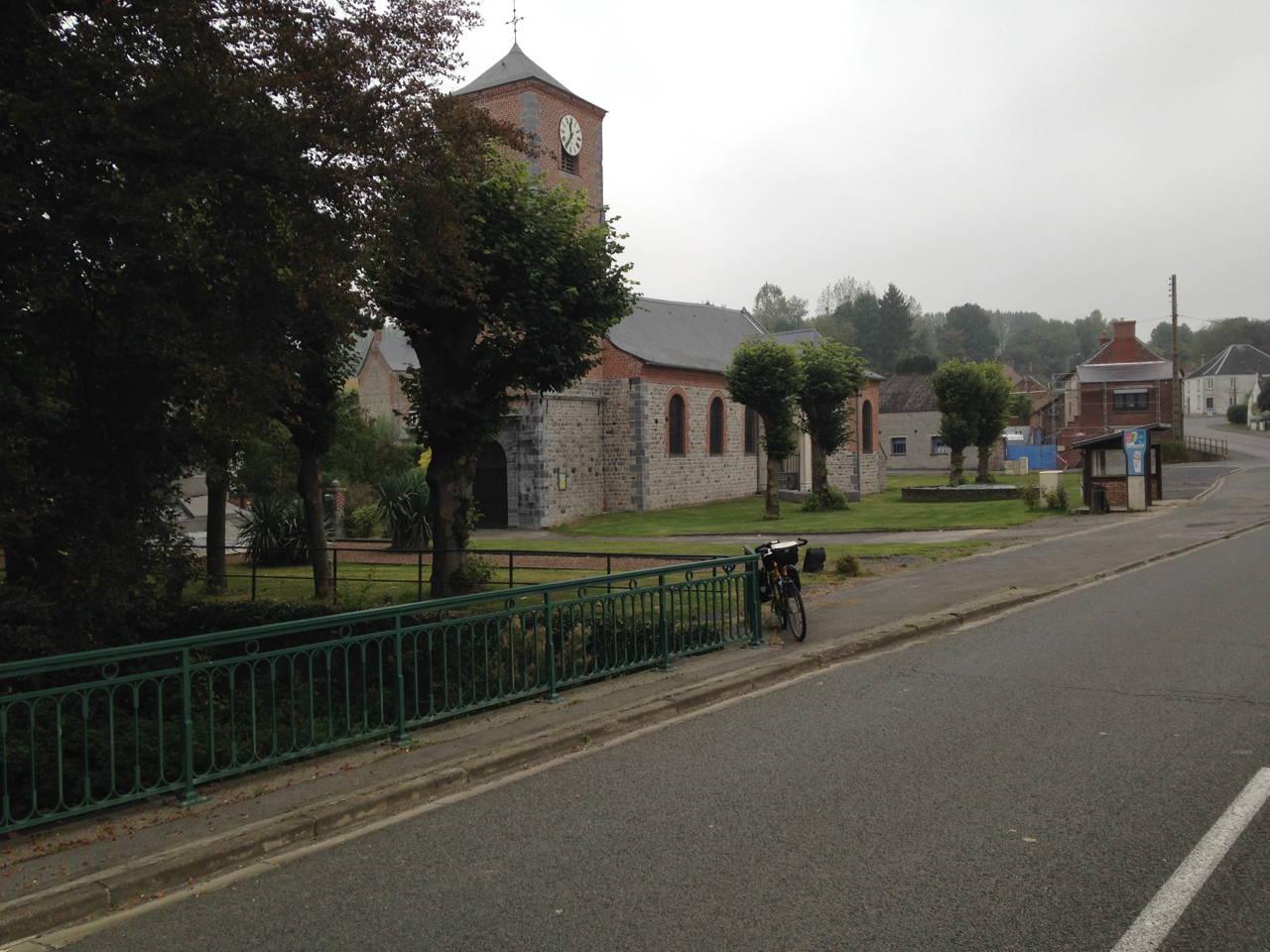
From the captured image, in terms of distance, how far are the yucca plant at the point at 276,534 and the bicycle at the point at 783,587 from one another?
15.6m

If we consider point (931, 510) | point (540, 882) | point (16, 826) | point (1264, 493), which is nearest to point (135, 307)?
point (16, 826)

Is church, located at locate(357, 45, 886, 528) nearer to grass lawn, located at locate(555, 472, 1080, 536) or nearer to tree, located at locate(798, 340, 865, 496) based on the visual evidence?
grass lawn, located at locate(555, 472, 1080, 536)

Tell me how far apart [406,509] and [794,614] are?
51.6 feet

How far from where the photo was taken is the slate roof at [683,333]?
41.6 m

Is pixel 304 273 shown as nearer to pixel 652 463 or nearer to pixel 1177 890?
pixel 1177 890

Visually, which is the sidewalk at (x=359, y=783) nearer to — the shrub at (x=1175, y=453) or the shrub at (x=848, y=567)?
the shrub at (x=848, y=567)

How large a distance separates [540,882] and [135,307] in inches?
286

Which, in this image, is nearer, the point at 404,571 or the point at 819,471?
the point at 404,571

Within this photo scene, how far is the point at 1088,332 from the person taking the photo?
18050 centimetres

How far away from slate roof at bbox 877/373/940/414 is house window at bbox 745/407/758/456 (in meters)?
32.4

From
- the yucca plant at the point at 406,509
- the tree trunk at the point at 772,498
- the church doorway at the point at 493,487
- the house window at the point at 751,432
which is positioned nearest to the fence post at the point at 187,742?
the yucca plant at the point at 406,509

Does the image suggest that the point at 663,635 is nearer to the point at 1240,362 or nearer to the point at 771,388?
the point at 771,388

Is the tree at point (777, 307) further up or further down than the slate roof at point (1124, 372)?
further up

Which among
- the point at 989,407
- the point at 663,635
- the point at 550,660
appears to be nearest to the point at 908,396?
the point at 989,407
